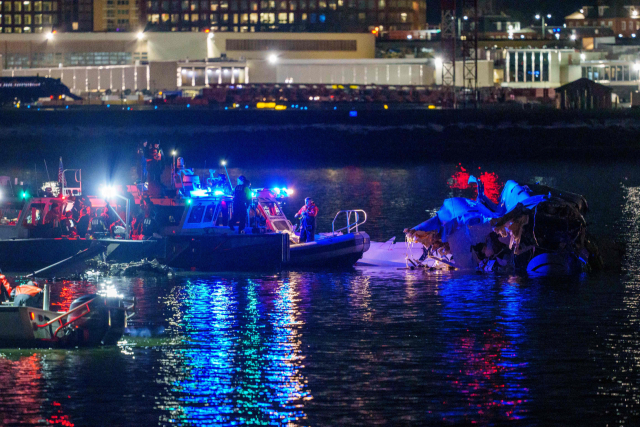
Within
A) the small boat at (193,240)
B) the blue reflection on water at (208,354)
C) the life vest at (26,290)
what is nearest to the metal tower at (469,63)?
the small boat at (193,240)

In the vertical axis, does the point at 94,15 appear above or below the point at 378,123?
above

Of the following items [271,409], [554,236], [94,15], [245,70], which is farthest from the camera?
[94,15]

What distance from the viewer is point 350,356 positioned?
1928cm

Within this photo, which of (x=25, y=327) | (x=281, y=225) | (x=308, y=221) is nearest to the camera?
(x=25, y=327)

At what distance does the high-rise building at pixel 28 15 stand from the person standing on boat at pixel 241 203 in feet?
529

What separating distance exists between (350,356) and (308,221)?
1078 centimetres

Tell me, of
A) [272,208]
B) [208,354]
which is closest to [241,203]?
[272,208]

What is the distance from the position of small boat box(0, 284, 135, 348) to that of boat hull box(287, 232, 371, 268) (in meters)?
10.4

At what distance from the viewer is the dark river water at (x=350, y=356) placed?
16.0 meters

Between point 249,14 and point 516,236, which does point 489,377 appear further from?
point 249,14

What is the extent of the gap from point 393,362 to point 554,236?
1109cm

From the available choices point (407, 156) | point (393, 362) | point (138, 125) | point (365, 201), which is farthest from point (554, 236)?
point (138, 125)

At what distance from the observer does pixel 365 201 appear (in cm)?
5322

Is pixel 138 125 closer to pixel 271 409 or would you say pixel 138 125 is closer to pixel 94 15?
pixel 271 409
